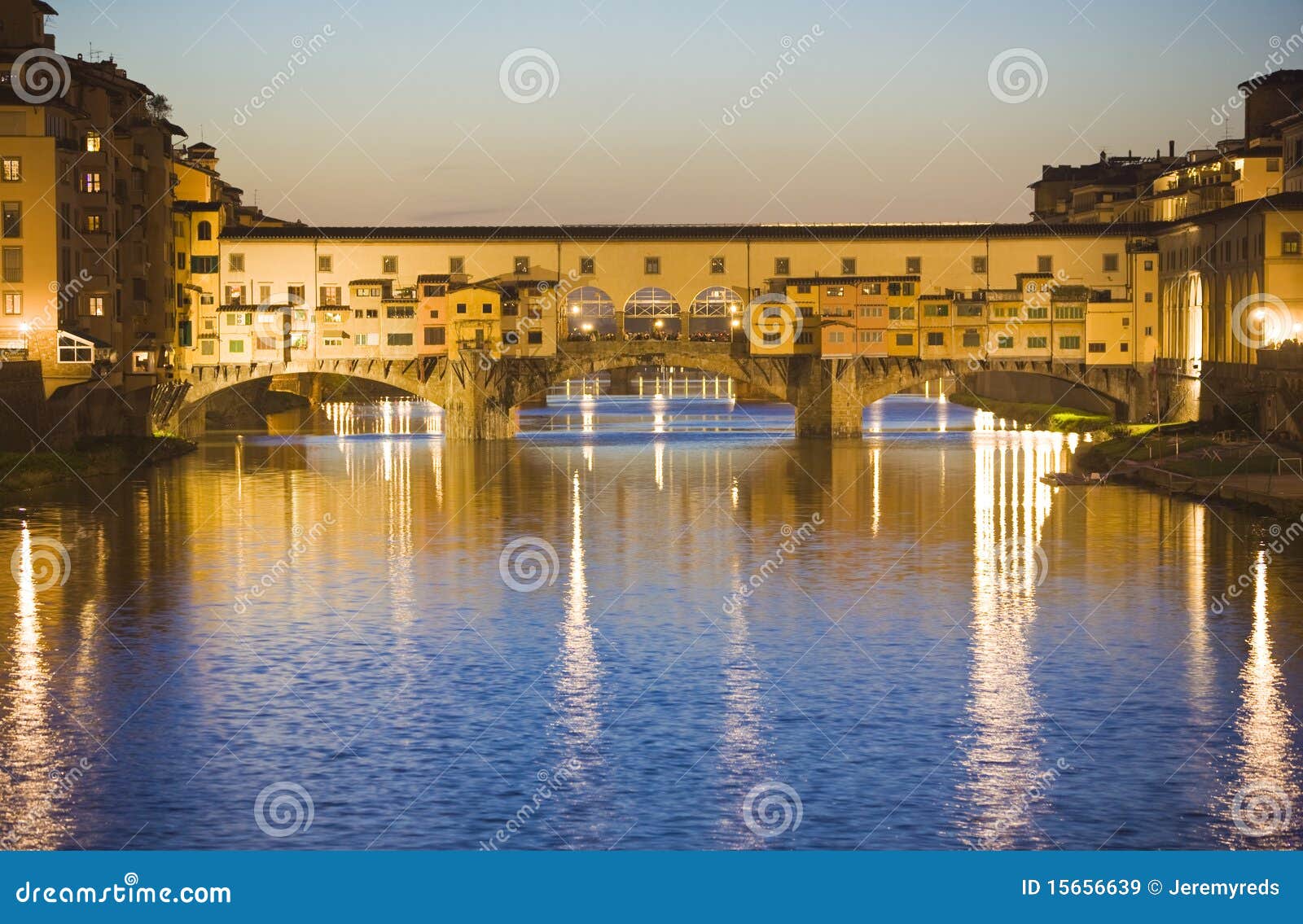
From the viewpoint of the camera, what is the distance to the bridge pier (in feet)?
278

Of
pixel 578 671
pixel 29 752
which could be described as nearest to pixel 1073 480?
pixel 578 671

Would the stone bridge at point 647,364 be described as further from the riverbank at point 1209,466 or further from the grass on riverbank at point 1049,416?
the riverbank at point 1209,466

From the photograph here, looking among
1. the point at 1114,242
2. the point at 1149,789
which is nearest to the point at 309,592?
the point at 1149,789

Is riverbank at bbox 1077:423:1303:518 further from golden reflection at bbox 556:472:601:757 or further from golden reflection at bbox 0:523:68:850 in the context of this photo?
golden reflection at bbox 0:523:68:850

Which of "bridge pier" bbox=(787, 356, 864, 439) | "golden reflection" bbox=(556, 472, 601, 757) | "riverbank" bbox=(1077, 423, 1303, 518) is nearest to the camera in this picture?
"golden reflection" bbox=(556, 472, 601, 757)

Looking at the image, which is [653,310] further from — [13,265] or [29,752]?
[29,752]

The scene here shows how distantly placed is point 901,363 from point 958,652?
190ft

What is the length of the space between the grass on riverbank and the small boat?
26538 mm

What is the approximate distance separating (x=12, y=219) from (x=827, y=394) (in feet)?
128

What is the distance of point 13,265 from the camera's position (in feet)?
202

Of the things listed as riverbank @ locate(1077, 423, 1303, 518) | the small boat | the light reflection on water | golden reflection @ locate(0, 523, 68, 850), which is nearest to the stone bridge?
riverbank @ locate(1077, 423, 1303, 518)

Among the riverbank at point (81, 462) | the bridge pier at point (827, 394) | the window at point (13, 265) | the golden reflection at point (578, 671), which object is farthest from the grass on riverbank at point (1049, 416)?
the golden reflection at point (578, 671)

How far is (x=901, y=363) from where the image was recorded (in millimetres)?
85812

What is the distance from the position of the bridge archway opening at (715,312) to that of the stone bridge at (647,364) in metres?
1.47
